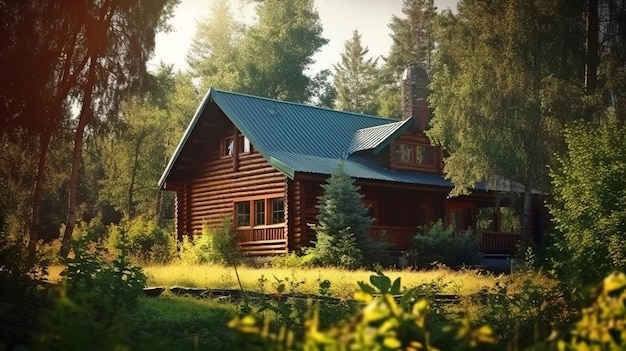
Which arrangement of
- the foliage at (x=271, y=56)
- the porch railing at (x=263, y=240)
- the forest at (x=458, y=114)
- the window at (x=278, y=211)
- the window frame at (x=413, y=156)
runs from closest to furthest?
the forest at (x=458, y=114) → the porch railing at (x=263, y=240) → the window at (x=278, y=211) → the window frame at (x=413, y=156) → the foliage at (x=271, y=56)

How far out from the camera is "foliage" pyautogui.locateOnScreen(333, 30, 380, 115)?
61.2m

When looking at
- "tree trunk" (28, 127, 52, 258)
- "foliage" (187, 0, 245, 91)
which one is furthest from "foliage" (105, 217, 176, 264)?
"foliage" (187, 0, 245, 91)

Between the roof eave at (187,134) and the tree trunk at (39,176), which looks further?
the roof eave at (187,134)

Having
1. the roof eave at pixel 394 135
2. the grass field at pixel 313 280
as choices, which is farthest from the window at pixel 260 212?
the grass field at pixel 313 280

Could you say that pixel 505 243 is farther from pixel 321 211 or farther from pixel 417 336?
pixel 417 336

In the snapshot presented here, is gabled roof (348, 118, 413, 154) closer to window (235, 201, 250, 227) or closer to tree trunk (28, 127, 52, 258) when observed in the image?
window (235, 201, 250, 227)

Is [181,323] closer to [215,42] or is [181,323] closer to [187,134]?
[187,134]

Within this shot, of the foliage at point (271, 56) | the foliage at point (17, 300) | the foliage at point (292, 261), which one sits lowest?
the foliage at point (292, 261)

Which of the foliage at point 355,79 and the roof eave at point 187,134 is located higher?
the foliage at point 355,79

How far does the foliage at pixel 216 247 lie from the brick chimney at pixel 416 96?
8621mm

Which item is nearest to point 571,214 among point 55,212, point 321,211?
point 321,211

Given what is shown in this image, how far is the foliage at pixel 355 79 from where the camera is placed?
6116 centimetres

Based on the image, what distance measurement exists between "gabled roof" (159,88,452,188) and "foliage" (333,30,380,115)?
31.0m

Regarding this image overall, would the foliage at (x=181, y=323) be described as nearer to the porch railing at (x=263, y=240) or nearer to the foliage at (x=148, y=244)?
the porch railing at (x=263, y=240)
